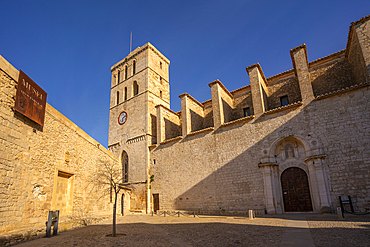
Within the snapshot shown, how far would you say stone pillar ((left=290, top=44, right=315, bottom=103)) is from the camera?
45.3 feet

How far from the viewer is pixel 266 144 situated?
1449 cm

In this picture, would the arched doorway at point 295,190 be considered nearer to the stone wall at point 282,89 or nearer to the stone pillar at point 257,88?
the stone pillar at point 257,88

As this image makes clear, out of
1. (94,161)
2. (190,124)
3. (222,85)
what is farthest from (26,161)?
(222,85)

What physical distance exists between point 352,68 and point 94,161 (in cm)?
1726

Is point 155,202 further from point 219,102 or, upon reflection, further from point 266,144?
point 266,144

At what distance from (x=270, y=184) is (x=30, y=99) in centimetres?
1299

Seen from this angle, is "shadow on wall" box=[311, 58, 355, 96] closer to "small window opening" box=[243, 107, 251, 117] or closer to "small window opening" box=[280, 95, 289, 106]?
"small window opening" box=[280, 95, 289, 106]

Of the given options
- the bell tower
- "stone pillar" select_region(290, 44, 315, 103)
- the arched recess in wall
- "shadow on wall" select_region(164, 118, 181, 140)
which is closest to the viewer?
"stone pillar" select_region(290, 44, 315, 103)

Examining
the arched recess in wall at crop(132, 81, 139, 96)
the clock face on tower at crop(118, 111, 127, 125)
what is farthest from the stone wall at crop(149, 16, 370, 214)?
the arched recess in wall at crop(132, 81, 139, 96)

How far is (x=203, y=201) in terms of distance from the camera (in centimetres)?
1642

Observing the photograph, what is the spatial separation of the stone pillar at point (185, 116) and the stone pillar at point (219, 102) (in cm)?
268

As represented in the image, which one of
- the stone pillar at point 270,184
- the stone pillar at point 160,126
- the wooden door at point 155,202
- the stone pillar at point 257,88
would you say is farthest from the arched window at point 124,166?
the stone pillar at point 257,88

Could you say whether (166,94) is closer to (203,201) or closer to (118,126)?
(118,126)

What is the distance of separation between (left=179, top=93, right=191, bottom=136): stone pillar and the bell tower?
162 inches
